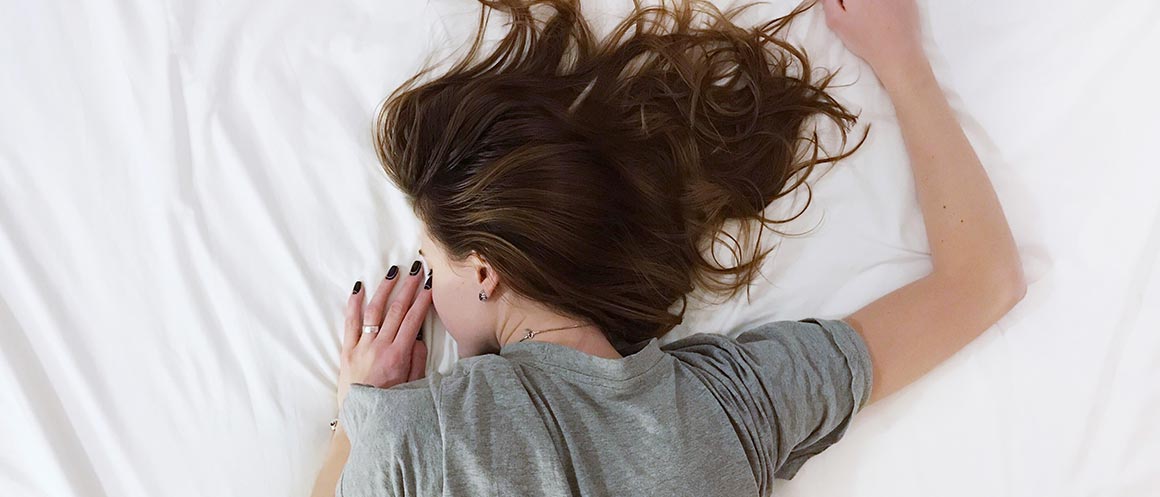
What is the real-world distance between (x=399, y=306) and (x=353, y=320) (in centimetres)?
7

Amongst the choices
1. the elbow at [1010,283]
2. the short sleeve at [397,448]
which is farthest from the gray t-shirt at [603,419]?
the elbow at [1010,283]

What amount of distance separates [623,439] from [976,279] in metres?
0.57

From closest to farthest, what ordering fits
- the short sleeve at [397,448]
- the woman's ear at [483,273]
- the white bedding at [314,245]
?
the short sleeve at [397,448]
the woman's ear at [483,273]
the white bedding at [314,245]

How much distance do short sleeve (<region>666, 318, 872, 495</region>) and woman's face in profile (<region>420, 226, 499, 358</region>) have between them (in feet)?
0.88

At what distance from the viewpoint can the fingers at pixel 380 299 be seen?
4.13ft

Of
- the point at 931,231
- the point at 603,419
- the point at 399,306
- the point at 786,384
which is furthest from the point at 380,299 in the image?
the point at 931,231

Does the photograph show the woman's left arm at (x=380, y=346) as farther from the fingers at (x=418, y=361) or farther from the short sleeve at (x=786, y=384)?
the short sleeve at (x=786, y=384)

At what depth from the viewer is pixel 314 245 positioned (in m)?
1.29

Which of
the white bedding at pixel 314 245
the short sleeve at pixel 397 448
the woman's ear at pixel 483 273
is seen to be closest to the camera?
the short sleeve at pixel 397 448

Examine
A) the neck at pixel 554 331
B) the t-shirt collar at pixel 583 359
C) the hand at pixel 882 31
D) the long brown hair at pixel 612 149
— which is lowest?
the t-shirt collar at pixel 583 359

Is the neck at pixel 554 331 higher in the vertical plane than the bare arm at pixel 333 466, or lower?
higher

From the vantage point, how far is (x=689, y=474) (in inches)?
41.4

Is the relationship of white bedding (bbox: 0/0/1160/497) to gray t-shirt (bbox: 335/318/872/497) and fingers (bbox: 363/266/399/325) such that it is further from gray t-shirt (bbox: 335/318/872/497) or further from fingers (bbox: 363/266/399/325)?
gray t-shirt (bbox: 335/318/872/497)

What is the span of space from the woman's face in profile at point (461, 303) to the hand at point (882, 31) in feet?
2.22
